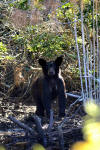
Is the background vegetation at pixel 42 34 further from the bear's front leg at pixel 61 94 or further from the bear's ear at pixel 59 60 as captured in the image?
the bear's front leg at pixel 61 94

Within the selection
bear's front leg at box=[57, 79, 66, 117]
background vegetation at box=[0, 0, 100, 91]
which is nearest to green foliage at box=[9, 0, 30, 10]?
background vegetation at box=[0, 0, 100, 91]

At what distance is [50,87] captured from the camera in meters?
7.97

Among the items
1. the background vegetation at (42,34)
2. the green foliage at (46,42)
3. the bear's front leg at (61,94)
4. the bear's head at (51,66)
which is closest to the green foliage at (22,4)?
the background vegetation at (42,34)

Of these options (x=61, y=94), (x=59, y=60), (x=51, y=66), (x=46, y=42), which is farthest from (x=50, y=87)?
(x=46, y=42)

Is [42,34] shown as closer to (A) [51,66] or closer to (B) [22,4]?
(B) [22,4]

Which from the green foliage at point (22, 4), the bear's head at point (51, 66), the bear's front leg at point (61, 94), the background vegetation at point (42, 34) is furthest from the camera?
the background vegetation at point (42, 34)

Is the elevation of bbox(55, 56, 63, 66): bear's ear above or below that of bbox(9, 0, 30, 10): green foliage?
below

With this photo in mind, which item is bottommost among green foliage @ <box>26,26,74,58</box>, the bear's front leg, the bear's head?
the bear's front leg

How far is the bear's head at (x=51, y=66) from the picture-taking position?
7727mm

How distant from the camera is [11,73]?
33.1ft

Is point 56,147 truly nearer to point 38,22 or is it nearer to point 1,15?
point 38,22

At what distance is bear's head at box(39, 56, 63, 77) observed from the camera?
25.3ft

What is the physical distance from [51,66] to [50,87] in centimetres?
55

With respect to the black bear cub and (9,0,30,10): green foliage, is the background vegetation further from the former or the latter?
the black bear cub
